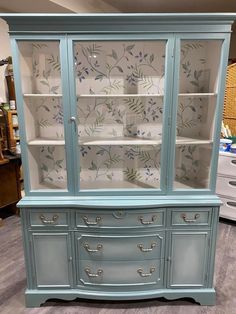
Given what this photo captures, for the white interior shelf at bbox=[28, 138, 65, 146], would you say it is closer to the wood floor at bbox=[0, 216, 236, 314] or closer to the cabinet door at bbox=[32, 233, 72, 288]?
the cabinet door at bbox=[32, 233, 72, 288]

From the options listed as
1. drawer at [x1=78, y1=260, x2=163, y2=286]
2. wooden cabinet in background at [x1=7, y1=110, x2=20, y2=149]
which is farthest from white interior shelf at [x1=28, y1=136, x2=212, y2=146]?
wooden cabinet in background at [x1=7, y1=110, x2=20, y2=149]

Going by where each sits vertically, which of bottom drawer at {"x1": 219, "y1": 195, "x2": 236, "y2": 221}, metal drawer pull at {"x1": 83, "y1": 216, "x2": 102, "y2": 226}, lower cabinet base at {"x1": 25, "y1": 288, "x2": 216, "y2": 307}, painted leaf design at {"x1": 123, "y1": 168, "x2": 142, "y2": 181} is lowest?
lower cabinet base at {"x1": 25, "y1": 288, "x2": 216, "y2": 307}

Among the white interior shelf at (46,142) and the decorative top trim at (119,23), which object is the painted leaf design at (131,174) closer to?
the white interior shelf at (46,142)

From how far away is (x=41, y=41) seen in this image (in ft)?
5.22

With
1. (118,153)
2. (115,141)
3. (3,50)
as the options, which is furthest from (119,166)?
(3,50)

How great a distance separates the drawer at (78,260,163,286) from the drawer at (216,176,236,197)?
161cm

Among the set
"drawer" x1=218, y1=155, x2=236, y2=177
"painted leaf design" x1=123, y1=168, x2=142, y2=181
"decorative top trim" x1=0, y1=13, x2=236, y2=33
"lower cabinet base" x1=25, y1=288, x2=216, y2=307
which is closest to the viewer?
"decorative top trim" x1=0, y1=13, x2=236, y2=33

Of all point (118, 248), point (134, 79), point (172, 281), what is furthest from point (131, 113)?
point (172, 281)

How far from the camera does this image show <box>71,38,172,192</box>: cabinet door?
1763mm

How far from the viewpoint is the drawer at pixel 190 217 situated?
5.78 feet

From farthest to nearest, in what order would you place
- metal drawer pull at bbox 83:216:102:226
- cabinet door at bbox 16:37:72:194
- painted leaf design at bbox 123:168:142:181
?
1. painted leaf design at bbox 123:168:142:181
2. metal drawer pull at bbox 83:216:102:226
3. cabinet door at bbox 16:37:72:194

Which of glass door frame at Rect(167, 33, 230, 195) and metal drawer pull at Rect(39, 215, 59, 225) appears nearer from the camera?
glass door frame at Rect(167, 33, 230, 195)

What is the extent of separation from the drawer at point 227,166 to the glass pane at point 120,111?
1431 mm

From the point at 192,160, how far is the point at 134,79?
0.75 m
